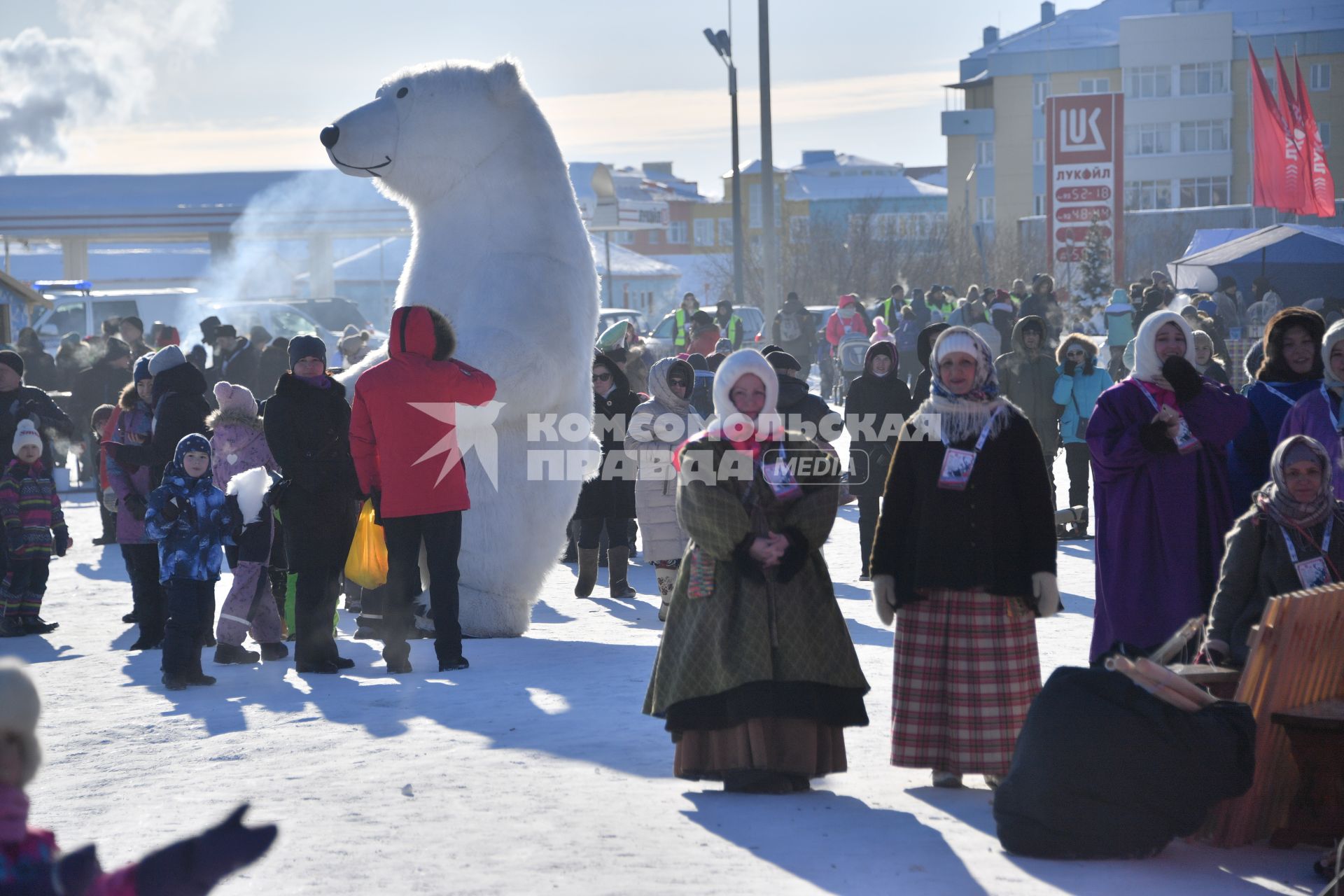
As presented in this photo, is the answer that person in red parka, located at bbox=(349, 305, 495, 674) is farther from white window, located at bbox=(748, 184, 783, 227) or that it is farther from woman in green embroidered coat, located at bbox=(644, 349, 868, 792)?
white window, located at bbox=(748, 184, 783, 227)

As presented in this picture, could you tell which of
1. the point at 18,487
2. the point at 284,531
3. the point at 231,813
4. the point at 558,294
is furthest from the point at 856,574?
the point at 231,813

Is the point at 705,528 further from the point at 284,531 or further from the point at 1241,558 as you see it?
the point at 284,531

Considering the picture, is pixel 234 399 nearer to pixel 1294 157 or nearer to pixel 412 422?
pixel 412 422

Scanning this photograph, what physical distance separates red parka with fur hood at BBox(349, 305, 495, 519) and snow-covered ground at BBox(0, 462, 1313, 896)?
88 centimetres

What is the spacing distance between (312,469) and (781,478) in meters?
2.85

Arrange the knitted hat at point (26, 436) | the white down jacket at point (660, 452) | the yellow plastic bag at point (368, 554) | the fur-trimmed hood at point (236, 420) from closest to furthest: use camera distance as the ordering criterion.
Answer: the yellow plastic bag at point (368, 554)
the fur-trimmed hood at point (236, 420)
the white down jacket at point (660, 452)
the knitted hat at point (26, 436)

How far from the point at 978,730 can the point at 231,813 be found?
3.13 m

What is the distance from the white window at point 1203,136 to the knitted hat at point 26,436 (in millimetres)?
64389

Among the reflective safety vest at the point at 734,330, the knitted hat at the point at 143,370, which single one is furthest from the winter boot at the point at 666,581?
the reflective safety vest at the point at 734,330

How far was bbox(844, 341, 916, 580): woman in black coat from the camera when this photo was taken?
33.4ft

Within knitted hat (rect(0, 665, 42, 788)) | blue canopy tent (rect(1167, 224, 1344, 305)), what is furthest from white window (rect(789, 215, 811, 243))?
→ knitted hat (rect(0, 665, 42, 788))

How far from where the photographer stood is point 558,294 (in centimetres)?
841

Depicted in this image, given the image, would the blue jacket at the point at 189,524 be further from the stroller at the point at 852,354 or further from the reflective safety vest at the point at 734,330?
the stroller at the point at 852,354

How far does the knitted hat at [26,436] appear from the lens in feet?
30.0
